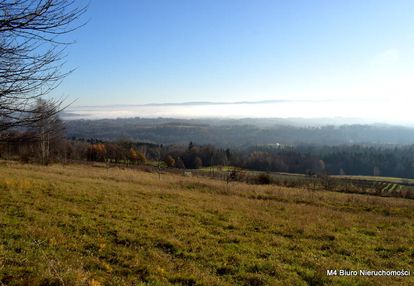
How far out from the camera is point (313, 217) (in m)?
16.1

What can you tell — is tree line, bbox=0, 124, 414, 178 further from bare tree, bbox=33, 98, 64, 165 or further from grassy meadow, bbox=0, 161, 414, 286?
bare tree, bbox=33, 98, 64, 165

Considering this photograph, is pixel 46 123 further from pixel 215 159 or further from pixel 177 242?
pixel 215 159

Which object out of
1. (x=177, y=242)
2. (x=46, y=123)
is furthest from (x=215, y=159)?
(x=46, y=123)

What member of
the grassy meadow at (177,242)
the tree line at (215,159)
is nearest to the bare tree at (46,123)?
the grassy meadow at (177,242)

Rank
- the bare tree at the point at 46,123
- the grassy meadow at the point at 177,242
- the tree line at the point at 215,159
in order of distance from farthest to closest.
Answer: the tree line at the point at 215,159
the grassy meadow at the point at 177,242
the bare tree at the point at 46,123

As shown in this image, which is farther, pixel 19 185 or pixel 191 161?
pixel 191 161

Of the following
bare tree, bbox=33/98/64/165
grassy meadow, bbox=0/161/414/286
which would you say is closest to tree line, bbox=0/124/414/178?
grassy meadow, bbox=0/161/414/286

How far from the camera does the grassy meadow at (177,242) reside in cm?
723

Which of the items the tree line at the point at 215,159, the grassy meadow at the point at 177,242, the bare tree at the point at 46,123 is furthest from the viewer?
the tree line at the point at 215,159

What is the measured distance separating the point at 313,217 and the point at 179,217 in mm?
6575

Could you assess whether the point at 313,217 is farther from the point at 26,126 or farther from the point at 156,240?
the point at 26,126

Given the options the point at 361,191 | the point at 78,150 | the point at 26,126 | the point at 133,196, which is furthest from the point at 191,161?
the point at 26,126

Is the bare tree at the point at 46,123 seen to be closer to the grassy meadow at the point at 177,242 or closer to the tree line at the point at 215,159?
the grassy meadow at the point at 177,242

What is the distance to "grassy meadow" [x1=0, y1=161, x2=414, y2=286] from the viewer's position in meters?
7.23
